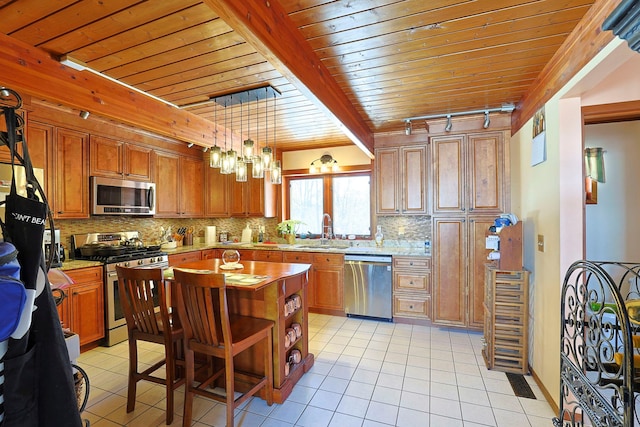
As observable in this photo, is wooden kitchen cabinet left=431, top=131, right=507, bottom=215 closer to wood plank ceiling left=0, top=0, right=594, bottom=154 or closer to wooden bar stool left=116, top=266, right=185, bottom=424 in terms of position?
wood plank ceiling left=0, top=0, right=594, bottom=154

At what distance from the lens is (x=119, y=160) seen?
362 centimetres

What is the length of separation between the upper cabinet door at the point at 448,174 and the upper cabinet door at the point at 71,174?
411 cm

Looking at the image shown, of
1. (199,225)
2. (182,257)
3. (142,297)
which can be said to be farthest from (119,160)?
(142,297)

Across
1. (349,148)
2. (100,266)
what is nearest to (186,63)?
(100,266)

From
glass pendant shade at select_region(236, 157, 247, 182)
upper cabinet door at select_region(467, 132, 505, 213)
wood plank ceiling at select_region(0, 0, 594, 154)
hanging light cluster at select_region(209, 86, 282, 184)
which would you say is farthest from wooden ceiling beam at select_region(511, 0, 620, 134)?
glass pendant shade at select_region(236, 157, 247, 182)

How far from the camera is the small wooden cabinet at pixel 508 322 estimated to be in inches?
101

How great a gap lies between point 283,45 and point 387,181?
270 cm

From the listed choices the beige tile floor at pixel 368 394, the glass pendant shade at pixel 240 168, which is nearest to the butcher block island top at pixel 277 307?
the beige tile floor at pixel 368 394

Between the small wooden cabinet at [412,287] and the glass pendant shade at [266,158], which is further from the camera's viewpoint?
the small wooden cabinet at [412,287]

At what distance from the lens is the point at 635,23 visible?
104 centimetres

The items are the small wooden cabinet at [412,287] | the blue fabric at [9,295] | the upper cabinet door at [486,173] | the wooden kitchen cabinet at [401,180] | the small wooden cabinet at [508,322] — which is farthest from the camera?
the wooden kitchen cabinet at [401,180]

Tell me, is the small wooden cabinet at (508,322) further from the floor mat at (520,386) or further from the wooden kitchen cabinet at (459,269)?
the wooden kitchen cabinet at (459,269)

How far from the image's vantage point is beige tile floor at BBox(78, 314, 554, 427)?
6.49ft

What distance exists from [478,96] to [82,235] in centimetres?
464
